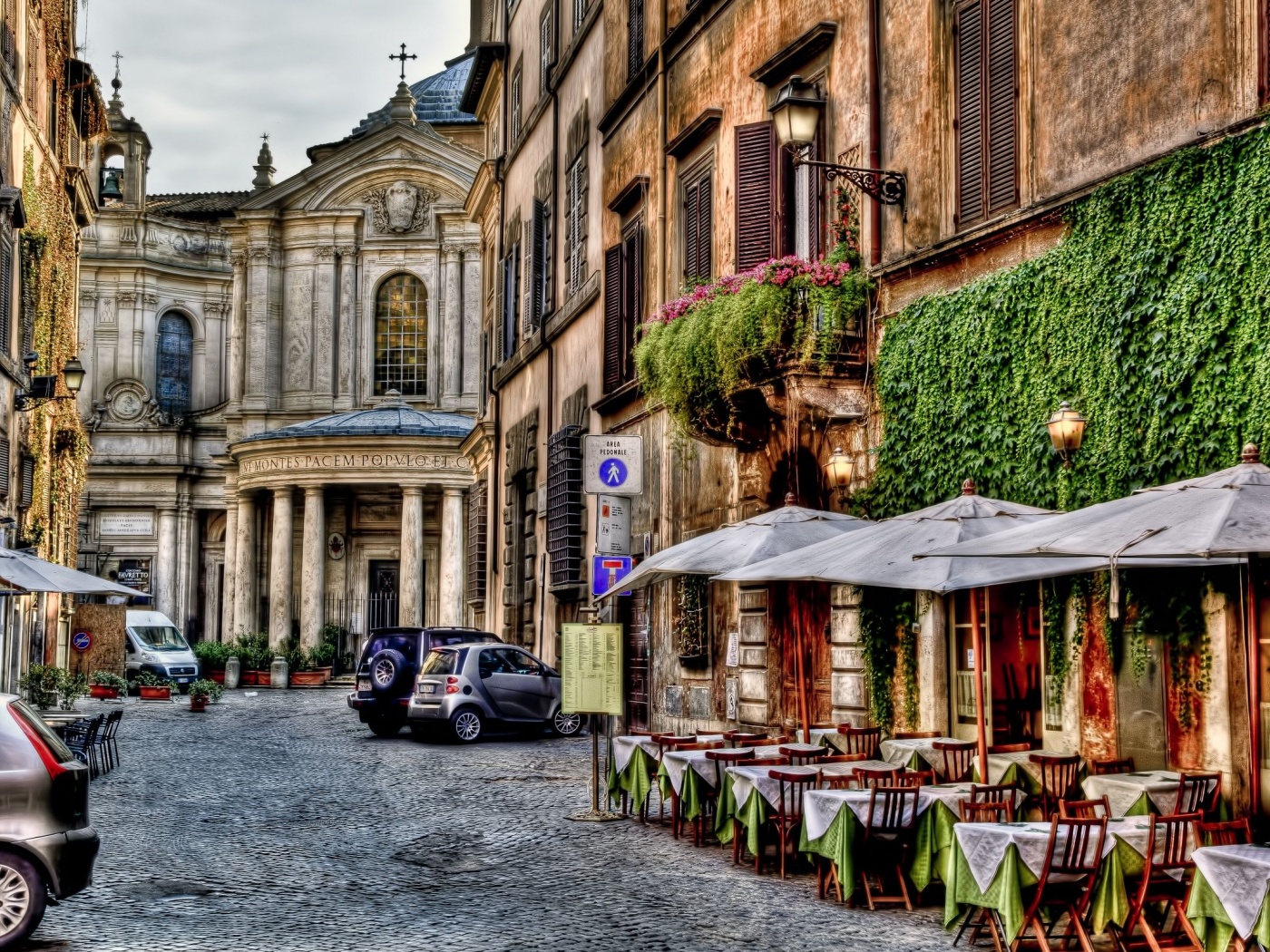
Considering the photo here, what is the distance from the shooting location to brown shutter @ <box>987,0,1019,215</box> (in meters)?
13.2

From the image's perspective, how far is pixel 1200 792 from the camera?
31.9 ft

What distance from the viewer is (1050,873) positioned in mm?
8438

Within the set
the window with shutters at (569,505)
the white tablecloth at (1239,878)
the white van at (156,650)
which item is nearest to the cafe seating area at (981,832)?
the white tablecloth at (1239,878)

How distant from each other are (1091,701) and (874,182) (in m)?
5.47

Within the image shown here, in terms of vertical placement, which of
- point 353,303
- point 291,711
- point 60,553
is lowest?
point 291,711

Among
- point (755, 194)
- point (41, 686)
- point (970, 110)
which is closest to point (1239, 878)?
point (970, 110)

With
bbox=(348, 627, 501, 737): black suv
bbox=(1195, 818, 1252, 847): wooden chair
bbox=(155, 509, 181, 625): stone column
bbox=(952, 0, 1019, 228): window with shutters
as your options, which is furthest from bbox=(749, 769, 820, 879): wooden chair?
bbox=(155, 509, 181, 625): stone column

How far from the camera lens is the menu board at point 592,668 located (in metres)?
14.9

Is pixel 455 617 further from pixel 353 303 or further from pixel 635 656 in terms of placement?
pixel 635 656

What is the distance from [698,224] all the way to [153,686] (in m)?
23.9

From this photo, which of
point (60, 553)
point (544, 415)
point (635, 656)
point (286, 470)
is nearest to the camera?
point (635, 656)

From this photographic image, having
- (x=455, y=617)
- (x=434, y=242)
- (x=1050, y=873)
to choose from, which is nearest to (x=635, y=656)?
(x=1050, y=873)

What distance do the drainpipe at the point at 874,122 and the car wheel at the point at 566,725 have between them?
12100 mm

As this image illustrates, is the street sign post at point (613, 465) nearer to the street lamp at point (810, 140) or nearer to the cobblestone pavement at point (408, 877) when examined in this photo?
the cobblestone pavement at point (408, 877)
